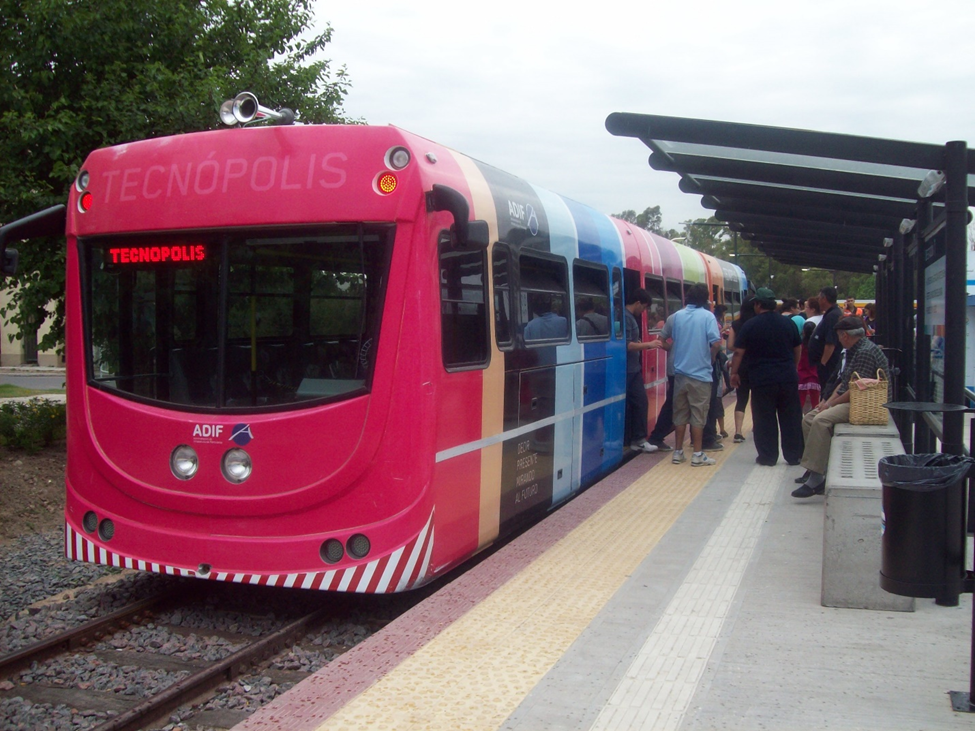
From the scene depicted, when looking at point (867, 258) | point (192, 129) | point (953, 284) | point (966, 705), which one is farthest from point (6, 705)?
point (867, 258)

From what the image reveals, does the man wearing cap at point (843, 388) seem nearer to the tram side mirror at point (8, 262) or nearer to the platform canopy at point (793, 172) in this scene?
the platform canopy at point (793, 172)

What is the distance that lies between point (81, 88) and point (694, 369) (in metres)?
7.34

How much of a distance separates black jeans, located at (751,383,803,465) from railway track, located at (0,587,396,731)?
523 cm

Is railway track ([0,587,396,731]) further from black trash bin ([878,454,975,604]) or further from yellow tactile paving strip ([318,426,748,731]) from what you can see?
black trash bin ([878,454,975,604])

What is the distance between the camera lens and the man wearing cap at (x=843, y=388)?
7.93 m

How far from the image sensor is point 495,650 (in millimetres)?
4719

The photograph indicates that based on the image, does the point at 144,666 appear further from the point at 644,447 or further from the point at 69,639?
the point at 644,447

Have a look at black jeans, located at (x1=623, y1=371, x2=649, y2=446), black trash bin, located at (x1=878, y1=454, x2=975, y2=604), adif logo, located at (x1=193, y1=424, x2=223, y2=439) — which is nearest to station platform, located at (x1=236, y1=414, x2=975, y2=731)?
black trash bin, located at (x1=878, y1=454, x2=975, y2=604)

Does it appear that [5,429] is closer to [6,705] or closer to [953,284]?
[6,705]

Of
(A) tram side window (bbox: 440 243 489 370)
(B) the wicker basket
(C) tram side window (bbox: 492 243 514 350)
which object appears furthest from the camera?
(B) the wicker basket

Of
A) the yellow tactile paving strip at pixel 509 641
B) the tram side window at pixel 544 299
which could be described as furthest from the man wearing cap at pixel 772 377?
the yellow tactile paving strip at pixel 509 641

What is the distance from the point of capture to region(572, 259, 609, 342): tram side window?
8.85m

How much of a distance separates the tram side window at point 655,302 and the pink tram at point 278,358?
19.4ft

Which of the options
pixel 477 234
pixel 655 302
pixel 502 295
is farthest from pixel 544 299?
pixel 655 302
